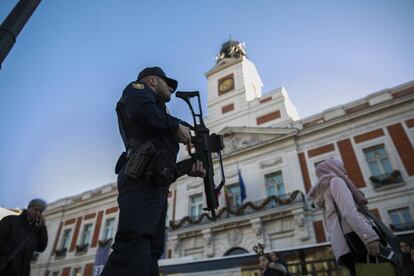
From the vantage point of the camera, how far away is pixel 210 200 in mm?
2195

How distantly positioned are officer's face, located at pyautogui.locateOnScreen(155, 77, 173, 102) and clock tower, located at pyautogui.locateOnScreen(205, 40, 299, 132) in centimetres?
1655

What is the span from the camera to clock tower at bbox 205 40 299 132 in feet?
63.2

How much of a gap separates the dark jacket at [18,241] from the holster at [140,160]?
2507mm

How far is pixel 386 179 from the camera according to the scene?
1283cm

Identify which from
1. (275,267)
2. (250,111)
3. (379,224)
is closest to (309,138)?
(250,111)

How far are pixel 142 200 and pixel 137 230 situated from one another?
8.0 inches

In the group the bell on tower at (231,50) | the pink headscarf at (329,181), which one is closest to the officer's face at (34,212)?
the pink headscarf at (329,181)

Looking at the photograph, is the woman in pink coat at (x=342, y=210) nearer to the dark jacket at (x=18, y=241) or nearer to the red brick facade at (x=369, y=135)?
the dark jacket at (x=18, y=241)

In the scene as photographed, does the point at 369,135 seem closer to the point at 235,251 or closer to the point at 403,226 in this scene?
the point at 403,226

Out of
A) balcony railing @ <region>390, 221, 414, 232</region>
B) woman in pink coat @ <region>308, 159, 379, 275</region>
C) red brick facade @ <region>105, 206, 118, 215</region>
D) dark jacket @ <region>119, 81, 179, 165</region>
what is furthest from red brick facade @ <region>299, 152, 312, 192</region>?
red brick facade @ <region>105, 206, 118, 215</region>

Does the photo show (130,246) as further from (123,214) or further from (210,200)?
(210,200)

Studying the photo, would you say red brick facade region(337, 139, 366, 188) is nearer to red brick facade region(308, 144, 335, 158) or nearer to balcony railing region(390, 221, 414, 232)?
red brick facade region(308, 144, 335, 158)

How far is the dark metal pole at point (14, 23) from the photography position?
2.53m

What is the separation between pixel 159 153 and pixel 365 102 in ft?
56.8
